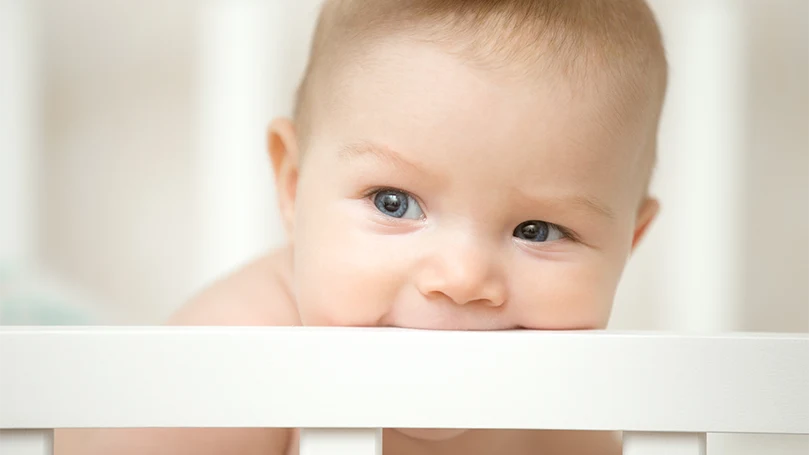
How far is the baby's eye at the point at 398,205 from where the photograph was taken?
711mm

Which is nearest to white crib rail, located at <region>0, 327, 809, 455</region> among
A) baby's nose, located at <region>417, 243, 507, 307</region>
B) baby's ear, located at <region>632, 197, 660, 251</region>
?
baby's nose, located at <region>417, 243, 507, 307</region>

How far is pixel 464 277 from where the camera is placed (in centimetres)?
65

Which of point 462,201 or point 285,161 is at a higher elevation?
point 285,161

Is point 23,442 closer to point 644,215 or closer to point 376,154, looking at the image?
point 376,154

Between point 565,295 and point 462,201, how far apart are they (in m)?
0.12

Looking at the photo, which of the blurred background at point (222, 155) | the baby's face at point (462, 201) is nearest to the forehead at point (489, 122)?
the baby's face at point (462, 201)

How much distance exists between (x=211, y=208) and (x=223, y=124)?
0.17 metres

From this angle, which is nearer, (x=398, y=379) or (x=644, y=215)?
(x=398, y=379)

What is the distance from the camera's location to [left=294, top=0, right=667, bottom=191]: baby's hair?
0.68 m

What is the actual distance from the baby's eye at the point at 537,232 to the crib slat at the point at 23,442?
1.25 feet

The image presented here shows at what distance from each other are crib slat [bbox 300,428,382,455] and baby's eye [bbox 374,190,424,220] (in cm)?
26

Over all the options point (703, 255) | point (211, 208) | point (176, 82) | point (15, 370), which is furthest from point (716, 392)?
point (176, 82)

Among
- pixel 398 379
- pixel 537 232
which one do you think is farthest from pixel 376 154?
pixel 398 379

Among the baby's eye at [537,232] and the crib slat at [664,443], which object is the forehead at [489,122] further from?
the crib slat at [664,443]
